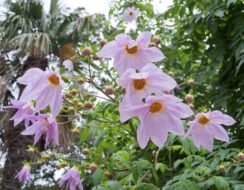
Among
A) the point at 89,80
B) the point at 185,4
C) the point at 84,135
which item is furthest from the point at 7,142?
the point at 89,80

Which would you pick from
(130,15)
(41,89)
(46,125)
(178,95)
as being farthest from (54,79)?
(130,15)

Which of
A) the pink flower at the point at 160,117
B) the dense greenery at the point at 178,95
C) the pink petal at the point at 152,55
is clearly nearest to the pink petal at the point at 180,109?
the pink flower at the point at 160,117

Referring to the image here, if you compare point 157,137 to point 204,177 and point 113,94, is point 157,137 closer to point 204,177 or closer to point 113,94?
point 113,94

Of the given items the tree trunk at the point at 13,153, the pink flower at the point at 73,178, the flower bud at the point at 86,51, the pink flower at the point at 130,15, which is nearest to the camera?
the flower bud at the point at 86,51

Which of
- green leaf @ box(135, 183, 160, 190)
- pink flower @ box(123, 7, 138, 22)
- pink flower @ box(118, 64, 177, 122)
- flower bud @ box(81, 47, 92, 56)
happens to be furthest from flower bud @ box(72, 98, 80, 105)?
pink flower @ box(123, 7, 138, 22)

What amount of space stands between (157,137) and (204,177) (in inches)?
27.1

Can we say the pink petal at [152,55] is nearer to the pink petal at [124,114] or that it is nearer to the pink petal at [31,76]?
the pink petal at [124,114]

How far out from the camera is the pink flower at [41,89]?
2.86ft

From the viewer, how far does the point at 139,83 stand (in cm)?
84

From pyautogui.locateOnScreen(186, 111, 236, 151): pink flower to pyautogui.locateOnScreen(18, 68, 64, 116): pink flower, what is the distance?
335 mm

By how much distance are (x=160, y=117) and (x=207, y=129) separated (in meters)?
0.18

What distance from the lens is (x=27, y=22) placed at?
19.6 feet

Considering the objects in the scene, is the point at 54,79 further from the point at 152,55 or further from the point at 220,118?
the point at 220,118

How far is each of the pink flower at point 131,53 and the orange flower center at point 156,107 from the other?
86 millimetres
